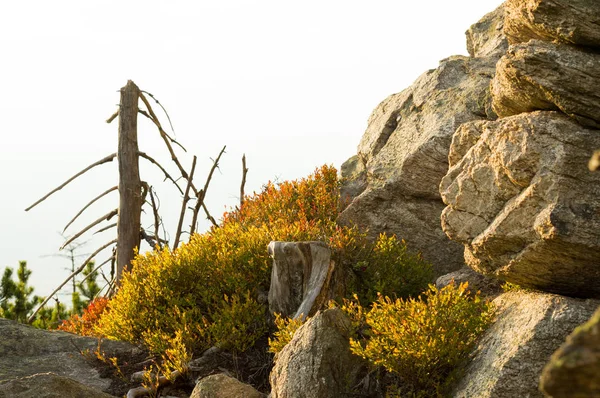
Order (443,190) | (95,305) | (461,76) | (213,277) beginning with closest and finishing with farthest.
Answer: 1. (443,190)
2. (213,277)
3. (461,76)
4. (95,305)

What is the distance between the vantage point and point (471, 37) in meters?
14.7

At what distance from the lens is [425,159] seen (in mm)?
11703

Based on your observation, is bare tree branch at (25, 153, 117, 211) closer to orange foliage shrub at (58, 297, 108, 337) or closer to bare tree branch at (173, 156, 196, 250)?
bare tree branch at (173, 156, 196, 250)

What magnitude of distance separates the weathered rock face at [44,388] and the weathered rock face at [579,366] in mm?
7193

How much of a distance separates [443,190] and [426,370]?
7.92ft

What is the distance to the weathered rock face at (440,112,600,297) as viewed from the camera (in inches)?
288

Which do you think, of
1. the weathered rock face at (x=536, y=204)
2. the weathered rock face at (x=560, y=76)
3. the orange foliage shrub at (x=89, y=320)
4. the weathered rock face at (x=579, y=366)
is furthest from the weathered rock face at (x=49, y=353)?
the weathered rock face at (x=579, y=366)

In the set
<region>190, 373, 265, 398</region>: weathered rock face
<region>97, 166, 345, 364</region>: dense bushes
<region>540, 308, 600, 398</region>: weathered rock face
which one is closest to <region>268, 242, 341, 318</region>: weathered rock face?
<region>97, 166, 345, 364</region>: dense bushes

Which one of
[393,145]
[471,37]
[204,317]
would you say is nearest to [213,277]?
[204,317]

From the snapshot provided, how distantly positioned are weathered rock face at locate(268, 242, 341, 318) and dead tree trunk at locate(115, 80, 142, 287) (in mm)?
6149

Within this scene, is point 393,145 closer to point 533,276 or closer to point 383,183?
point 383,183

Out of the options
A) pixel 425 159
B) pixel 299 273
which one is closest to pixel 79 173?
pixel 299 273

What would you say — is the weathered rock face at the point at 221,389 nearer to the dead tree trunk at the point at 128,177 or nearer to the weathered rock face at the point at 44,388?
the weathered rock face at the point at 44,388

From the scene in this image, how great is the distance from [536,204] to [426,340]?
2002 millimetres
